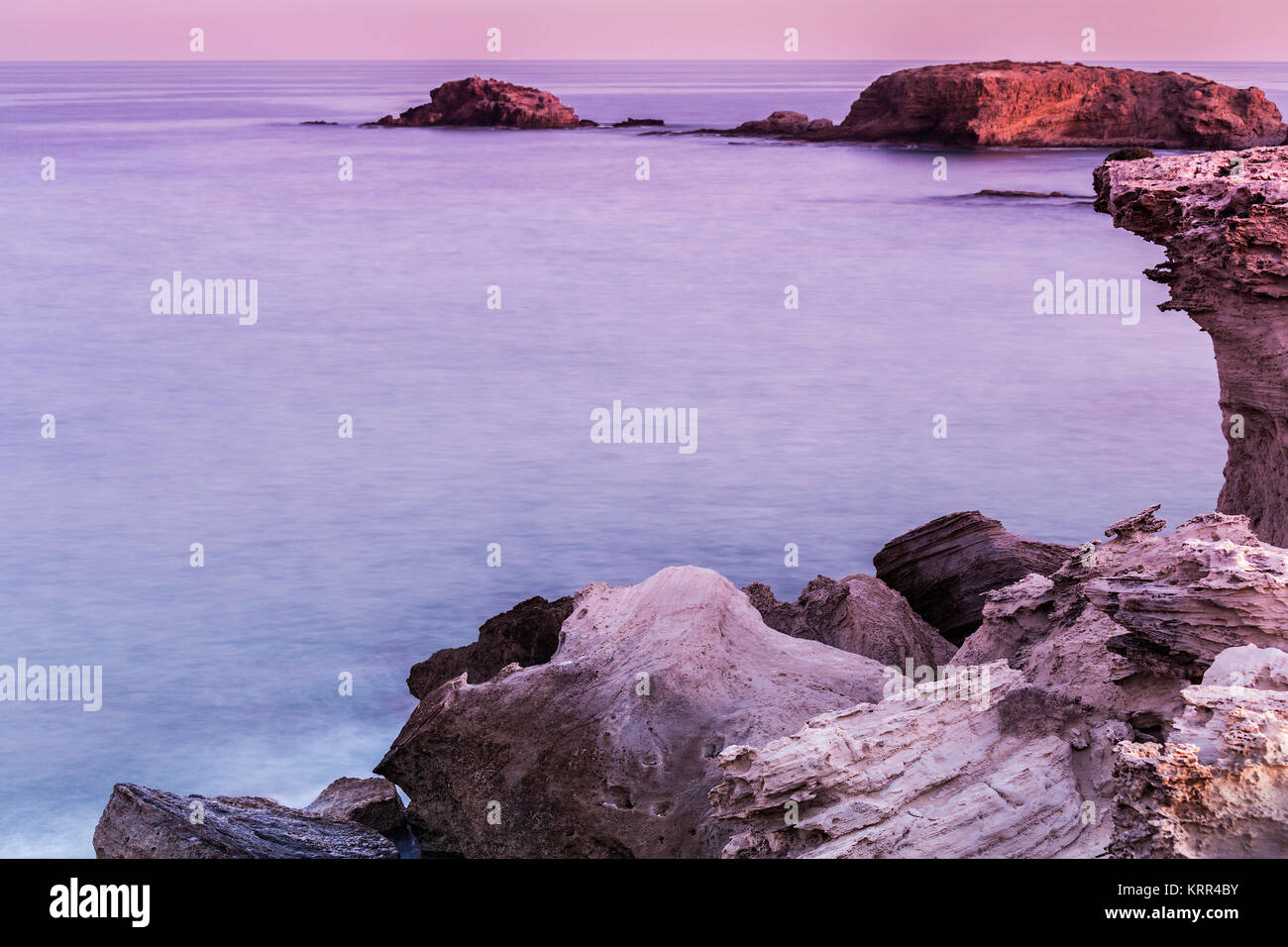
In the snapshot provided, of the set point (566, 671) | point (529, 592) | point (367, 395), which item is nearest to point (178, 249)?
point (367, 395)

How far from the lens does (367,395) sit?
17672 mm

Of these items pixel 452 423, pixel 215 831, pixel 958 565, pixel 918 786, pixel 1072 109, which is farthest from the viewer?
pixel 1072 109

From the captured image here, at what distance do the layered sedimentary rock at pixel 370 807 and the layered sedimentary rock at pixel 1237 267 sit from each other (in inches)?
183

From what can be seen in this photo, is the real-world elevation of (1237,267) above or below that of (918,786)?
above

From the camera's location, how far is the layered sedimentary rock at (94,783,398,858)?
5.77 metres

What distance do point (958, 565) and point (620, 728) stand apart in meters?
3.42

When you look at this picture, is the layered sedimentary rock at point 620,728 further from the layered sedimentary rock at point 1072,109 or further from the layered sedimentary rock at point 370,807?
the layered sedimentary rock at point 1072,109

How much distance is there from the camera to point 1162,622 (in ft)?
17.3

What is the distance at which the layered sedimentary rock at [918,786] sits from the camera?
4.74 m

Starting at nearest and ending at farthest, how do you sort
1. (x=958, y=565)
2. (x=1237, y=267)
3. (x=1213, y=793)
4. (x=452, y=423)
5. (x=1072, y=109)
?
(x=1213, y=793) → (x=1237, y=267) → (x=958, y=565) → (x=452, y=423) → (x=1072, y=109)

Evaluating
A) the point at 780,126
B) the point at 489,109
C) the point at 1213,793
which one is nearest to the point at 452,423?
the point at 1213,793

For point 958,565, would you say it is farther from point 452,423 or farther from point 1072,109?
point 1072,109

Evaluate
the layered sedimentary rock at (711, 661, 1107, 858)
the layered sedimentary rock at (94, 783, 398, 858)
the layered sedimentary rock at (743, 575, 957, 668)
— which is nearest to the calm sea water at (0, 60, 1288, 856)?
the layered sedimentary rock at (94, 783, 398, 858)

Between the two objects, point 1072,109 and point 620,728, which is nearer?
point 620,728
